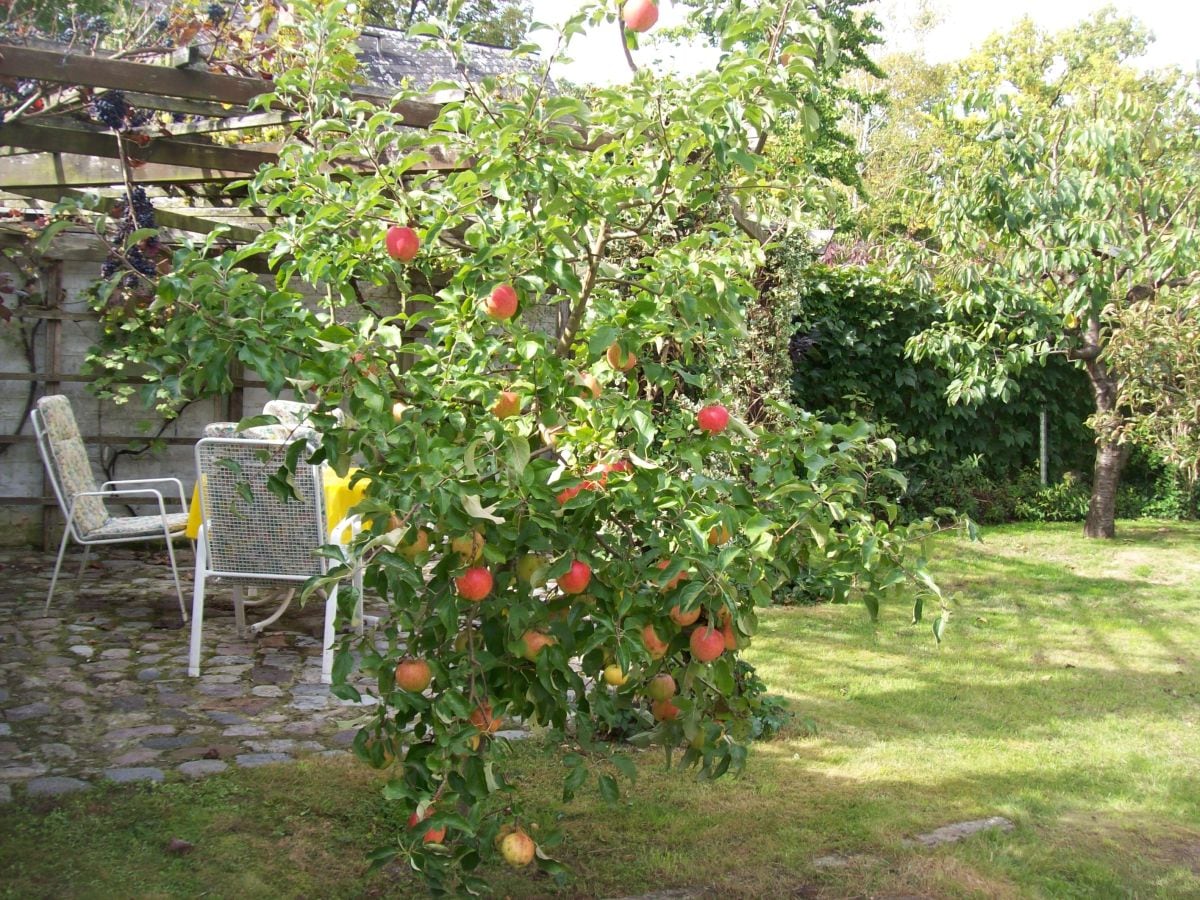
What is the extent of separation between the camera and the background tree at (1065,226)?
7512 mm

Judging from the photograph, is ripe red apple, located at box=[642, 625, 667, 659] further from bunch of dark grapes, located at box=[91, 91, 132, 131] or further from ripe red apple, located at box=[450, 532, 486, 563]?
bunch of dark grapes, located at box=[91, 91, 132, 131]

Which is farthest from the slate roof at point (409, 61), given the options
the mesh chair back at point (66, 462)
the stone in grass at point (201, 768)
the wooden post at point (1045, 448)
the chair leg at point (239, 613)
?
the stone in grass at point (201, 768)

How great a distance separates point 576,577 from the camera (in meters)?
2.08

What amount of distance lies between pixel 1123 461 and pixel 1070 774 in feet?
19.6

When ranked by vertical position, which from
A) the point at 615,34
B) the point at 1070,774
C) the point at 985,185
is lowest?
the point at 1070,774

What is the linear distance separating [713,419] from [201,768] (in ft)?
6.73

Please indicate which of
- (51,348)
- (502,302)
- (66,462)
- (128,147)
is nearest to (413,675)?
(502,302)

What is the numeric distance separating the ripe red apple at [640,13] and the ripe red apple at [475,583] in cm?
115

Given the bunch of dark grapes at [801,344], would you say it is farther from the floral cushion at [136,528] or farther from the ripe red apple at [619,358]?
the ripe red apple at [619,358]

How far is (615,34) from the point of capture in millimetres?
2445

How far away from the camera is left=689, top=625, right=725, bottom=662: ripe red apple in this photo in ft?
6.78

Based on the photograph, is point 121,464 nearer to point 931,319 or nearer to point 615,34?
→ point 615,34

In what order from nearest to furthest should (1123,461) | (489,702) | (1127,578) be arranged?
(489,702) < (1127,578) < (1123,461)

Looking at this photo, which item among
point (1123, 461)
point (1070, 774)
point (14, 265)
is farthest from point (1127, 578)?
point (14, 265)
